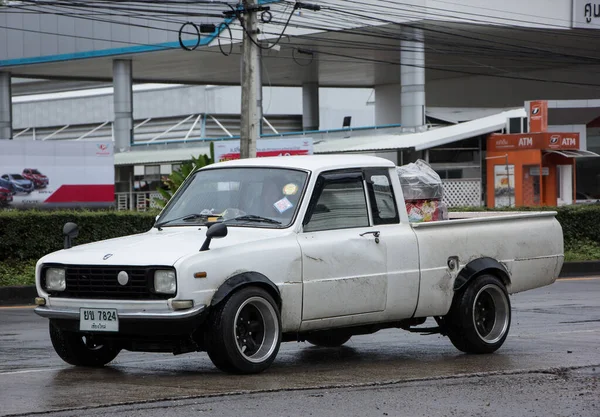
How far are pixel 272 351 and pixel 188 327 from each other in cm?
75

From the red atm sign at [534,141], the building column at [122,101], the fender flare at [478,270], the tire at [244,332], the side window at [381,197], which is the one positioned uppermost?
the building column at [122,101]

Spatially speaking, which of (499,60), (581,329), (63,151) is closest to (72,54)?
(63,151)

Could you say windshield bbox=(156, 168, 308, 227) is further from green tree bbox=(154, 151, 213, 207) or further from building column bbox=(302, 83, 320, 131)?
building column bbox=(302, 83, 320, 131)

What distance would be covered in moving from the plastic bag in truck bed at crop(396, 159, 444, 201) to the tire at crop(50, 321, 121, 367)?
9.69 ft

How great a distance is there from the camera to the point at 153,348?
8562 millimetres

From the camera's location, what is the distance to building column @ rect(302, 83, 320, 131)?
6556 cm

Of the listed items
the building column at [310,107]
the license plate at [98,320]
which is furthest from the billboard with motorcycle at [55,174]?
the license plate at [98,320]

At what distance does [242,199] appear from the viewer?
9.42 m

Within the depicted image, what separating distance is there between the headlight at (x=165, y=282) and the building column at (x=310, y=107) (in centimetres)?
5730

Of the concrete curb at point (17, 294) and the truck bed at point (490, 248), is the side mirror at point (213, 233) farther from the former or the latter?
the concrete curb at point (17, 294)

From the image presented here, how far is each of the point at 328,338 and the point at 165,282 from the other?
99.5 inches

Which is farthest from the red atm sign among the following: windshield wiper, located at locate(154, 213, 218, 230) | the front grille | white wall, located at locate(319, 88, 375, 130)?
white wall, located at locate(319, 88, 375, 130)

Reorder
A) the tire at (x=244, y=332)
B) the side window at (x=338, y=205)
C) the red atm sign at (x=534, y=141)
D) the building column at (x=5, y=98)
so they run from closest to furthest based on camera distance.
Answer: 1. the tire at (x=244, y=332)
2. the side window at (x=338, y=205)
3. the red atm sign at (x=534, y=141)
4. the building column at (x=5, y=98)

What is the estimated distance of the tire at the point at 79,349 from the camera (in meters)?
9.12
